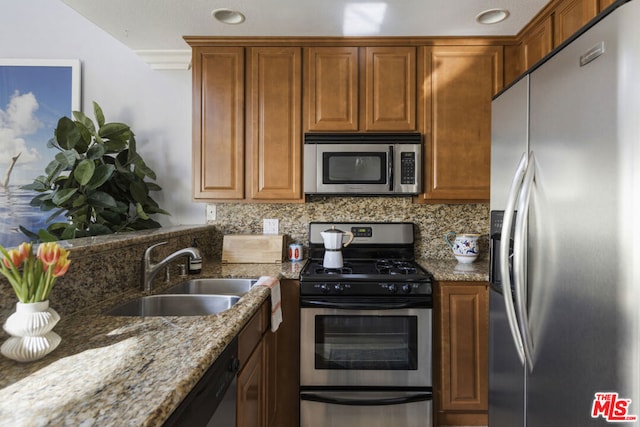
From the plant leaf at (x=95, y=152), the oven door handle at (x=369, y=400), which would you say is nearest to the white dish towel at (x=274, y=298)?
the oven door handle at (x=369, y=400)

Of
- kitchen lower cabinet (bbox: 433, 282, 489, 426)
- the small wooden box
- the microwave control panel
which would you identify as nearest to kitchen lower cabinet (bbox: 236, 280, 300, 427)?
Result: the small wooden box

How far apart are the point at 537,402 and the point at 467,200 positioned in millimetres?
1275

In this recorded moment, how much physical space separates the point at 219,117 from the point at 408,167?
1.30 meters

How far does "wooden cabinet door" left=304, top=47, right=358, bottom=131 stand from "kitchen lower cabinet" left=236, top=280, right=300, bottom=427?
1069mm

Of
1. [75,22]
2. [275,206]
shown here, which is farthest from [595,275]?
[75,22]

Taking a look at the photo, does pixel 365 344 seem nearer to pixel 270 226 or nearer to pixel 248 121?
pixel 270 226

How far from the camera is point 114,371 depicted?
2.44ft

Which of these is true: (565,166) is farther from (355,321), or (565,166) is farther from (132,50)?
(132,50)

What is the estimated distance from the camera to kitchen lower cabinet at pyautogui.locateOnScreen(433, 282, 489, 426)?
74.9 inches

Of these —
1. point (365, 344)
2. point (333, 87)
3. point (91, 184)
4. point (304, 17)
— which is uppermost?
point (304, 17)

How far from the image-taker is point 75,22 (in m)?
2.55

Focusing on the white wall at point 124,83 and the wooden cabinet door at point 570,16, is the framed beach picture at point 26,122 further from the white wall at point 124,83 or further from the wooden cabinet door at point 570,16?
the wooden cabinet door at point 570,16

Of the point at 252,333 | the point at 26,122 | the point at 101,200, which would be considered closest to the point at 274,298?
the point at 252,333

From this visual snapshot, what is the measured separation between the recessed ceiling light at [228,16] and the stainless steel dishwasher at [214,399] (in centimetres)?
179
